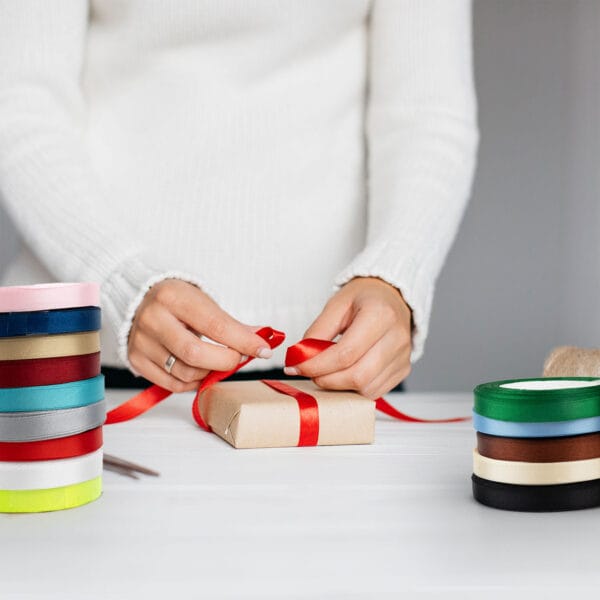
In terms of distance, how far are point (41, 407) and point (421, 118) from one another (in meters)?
0.80

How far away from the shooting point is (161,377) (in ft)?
3.24

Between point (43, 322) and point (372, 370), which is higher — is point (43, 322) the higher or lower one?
the higher one

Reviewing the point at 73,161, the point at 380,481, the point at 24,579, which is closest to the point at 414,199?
the point at 73,161

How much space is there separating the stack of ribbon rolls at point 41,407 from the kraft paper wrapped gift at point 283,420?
0.21m

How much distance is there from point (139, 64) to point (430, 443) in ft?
2.28

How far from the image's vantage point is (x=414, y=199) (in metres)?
1.17

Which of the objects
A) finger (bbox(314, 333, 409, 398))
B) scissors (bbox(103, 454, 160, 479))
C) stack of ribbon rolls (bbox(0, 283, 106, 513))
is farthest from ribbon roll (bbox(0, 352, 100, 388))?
finger (bbox(314, 333, 409, 398))

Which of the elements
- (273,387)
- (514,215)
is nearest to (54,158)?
(273,387)

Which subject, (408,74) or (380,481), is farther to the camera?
(408,74)

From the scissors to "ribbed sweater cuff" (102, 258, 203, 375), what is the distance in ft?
1.03

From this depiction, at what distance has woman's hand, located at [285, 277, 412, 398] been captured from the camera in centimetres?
89

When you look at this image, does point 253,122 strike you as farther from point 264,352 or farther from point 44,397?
point 44,397

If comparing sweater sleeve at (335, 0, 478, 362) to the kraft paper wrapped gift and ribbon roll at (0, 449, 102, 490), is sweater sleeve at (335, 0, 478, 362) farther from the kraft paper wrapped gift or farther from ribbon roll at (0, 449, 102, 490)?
ribbon roll at (0, 449, 102, 490)

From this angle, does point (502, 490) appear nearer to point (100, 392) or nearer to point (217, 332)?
point (100, 392)
